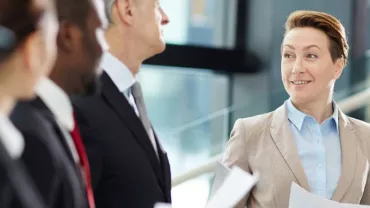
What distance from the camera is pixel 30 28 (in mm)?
976

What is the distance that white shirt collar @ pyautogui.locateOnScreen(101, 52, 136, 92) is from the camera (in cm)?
171

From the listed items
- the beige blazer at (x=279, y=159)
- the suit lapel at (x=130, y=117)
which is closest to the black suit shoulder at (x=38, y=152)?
the suit lapel at (x=130, y=117)

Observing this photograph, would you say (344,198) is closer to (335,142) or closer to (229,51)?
(335,142)

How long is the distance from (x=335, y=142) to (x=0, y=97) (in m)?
1.68

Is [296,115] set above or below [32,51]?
below

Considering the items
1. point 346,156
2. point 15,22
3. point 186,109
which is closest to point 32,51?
point 15,22

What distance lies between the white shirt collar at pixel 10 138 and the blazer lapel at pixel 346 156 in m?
1.55

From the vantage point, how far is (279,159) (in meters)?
2.42

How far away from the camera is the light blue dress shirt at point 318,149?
2.40 m

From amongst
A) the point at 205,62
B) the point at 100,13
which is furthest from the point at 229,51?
the point at 100,13

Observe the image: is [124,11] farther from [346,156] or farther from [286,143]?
[346,156]

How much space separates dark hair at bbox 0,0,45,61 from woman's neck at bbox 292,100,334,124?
163 centimetres

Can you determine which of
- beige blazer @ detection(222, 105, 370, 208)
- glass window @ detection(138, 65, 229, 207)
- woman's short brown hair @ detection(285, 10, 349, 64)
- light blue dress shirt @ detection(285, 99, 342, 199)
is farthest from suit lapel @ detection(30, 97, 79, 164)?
glass window @ detection(138, 65, 229, 207)

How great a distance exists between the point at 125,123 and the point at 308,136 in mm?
995
